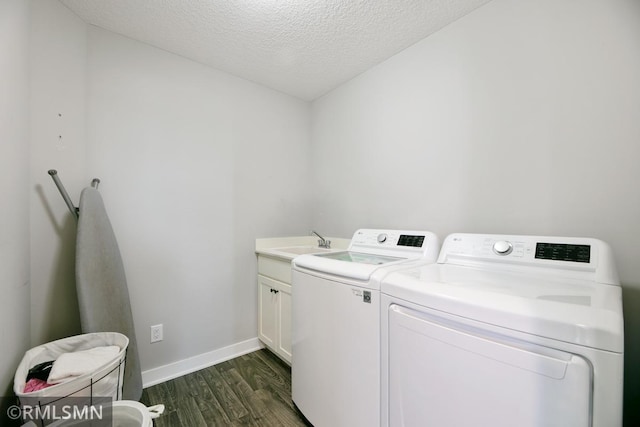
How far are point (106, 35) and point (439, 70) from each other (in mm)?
2179

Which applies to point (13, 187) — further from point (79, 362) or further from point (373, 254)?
point (373, 254)

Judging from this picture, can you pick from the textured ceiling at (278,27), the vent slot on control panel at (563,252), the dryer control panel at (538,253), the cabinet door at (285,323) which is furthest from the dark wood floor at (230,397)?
the textured ceiling at (278,27)

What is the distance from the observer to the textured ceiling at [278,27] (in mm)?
1387

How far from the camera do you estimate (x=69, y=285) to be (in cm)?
138

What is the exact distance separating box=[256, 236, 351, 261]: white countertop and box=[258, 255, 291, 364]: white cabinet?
12cm

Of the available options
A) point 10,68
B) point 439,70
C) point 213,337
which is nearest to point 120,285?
point 213,337

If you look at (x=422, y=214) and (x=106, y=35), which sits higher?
(x=106, y=35)

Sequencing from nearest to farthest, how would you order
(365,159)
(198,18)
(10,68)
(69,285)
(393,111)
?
(10,68) < (69,285) < (198,18) < (393,111) < (365,159)

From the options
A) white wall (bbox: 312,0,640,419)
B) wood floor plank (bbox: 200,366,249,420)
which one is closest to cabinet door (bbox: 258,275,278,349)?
wood floor plank (bbox: 200,366,249,420)

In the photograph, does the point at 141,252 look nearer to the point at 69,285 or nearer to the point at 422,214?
the point at 69,285

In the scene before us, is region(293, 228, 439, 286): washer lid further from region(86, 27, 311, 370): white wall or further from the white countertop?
region(86, 27, 311, 370): white wall

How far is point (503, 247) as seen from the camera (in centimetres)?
111

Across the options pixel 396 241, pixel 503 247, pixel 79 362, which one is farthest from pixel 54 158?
pixel 503 247

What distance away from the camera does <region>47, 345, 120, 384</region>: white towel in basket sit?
3.09 ft
